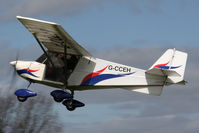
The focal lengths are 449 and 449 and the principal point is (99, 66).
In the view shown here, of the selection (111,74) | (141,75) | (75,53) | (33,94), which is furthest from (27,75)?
(141,75)

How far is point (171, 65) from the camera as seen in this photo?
15.5 meters

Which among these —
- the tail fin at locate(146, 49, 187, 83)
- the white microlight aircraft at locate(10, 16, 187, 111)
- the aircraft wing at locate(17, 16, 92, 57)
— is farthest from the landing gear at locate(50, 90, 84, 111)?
the tail fin at locate(146, 49, 187, 83)

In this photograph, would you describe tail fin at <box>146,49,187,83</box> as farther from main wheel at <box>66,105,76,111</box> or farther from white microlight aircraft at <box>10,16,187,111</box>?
main wheel at <box>66,105,76,111</box>

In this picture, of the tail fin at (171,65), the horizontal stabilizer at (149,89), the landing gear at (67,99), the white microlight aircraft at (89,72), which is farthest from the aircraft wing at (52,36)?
the tail fin at (171,65)

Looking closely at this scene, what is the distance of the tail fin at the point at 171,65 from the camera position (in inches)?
599

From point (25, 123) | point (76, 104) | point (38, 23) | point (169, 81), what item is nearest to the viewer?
point (38, 23)

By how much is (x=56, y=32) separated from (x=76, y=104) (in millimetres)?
3357

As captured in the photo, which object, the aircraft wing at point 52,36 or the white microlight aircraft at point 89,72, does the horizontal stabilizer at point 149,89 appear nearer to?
the white microlight aircraft at point 89,72

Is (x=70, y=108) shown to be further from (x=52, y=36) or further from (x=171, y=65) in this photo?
(x=171, y=65)

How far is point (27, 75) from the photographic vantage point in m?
15.9

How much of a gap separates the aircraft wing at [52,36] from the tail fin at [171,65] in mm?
2421

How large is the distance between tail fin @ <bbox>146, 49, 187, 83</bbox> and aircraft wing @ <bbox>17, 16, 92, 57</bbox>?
2.42 m

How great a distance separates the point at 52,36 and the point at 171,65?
420 centimetres

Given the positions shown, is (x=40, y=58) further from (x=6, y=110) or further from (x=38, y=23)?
(x=6, y=110)
